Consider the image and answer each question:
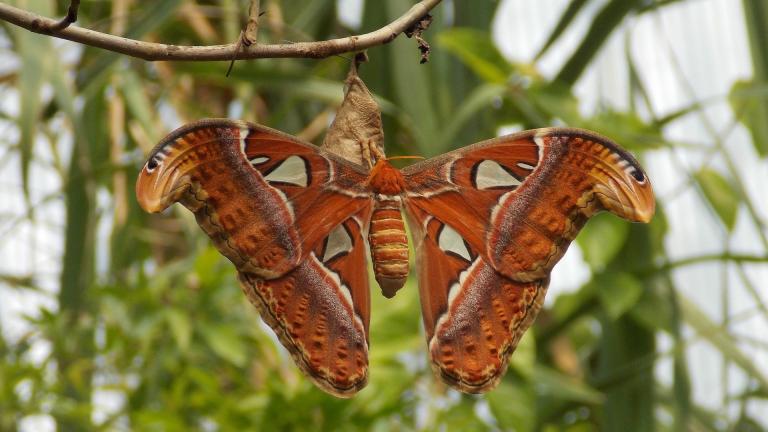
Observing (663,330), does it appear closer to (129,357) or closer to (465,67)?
(465,67)

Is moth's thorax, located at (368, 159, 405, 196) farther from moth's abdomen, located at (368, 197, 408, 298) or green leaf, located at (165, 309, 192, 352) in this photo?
green leaf, located at (165, 309, 192, 352)

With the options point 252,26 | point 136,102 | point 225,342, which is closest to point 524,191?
point 252,26

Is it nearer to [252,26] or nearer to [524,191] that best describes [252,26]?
[252,26]

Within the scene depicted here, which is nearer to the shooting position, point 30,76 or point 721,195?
point 30,76

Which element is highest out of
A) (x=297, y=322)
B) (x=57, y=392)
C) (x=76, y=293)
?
(x=297, y=322)

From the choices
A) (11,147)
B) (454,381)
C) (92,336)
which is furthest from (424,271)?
(11,147)

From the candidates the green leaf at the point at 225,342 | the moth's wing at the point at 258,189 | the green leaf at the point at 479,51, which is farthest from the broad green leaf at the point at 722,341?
the moth's wing at the point at 258,189
